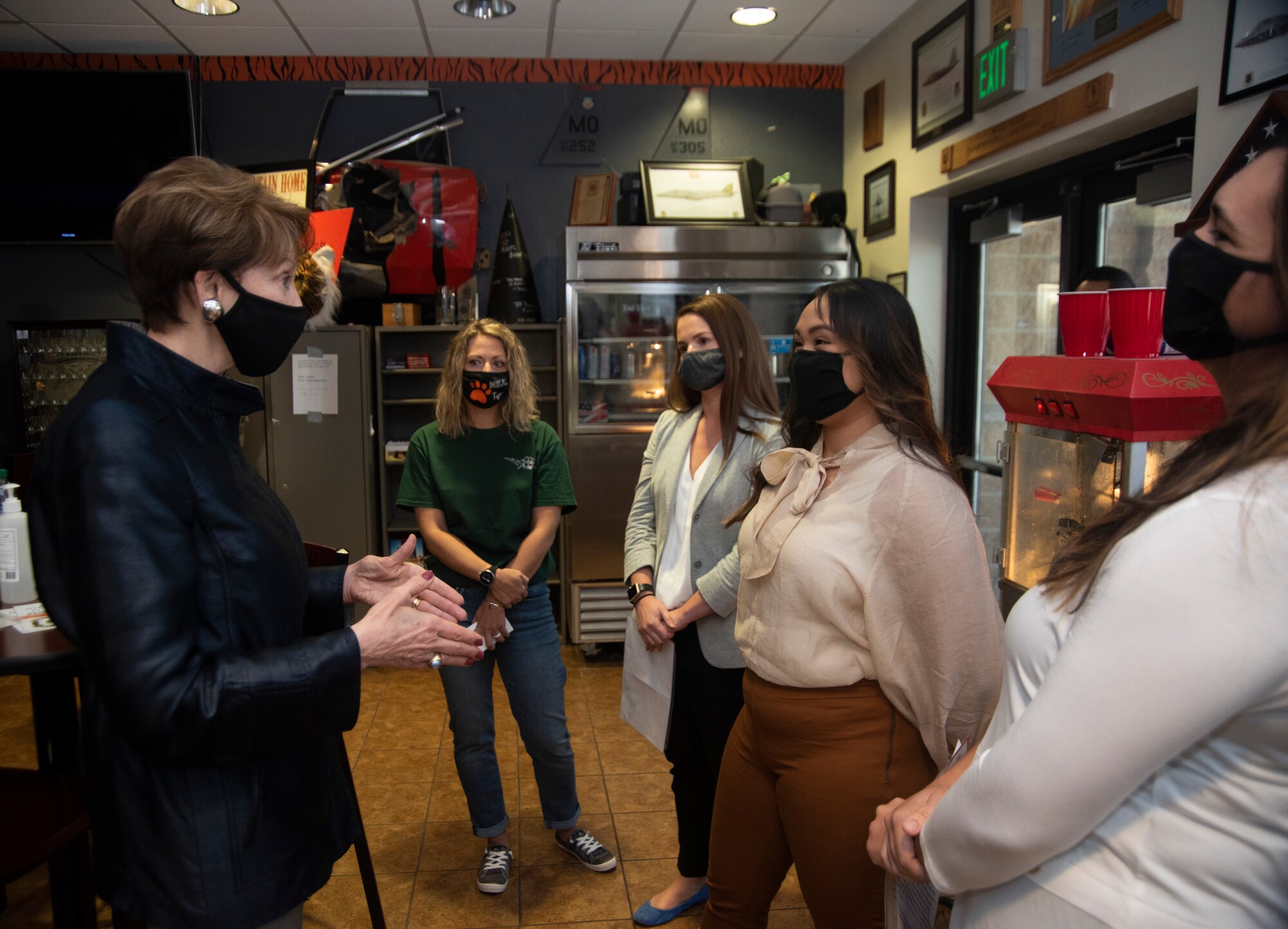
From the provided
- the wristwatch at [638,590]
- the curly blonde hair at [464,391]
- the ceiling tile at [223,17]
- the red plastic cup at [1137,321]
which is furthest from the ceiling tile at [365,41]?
the red plastic cup at [1137,321]

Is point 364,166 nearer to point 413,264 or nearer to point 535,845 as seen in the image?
point 413,264

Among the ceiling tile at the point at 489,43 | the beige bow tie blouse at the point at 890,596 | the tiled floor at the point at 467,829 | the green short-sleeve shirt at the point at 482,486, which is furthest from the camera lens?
the ceiling tile at the point at 489,43

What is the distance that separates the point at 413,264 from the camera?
4.64m

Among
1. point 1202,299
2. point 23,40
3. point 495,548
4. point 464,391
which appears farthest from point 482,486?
point 23,40

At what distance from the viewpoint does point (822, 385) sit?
1616 mm

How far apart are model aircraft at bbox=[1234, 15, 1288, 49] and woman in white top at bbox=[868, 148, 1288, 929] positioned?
Result: 5.66ft

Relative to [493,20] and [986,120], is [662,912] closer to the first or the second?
[986,120]

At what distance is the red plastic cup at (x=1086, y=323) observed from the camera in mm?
1845

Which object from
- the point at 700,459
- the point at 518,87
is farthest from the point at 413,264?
the point at 700,459

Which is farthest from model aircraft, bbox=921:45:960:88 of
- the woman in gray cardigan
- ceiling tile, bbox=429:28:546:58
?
the woman in gray cardigan

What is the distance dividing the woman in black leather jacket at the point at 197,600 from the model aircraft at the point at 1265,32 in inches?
90.8

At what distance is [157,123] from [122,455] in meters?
4.28

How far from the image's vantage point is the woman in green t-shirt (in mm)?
2484

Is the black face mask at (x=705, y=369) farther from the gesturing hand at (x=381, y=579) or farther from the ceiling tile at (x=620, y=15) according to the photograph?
the ceiling tile at (x=620, y=15)
